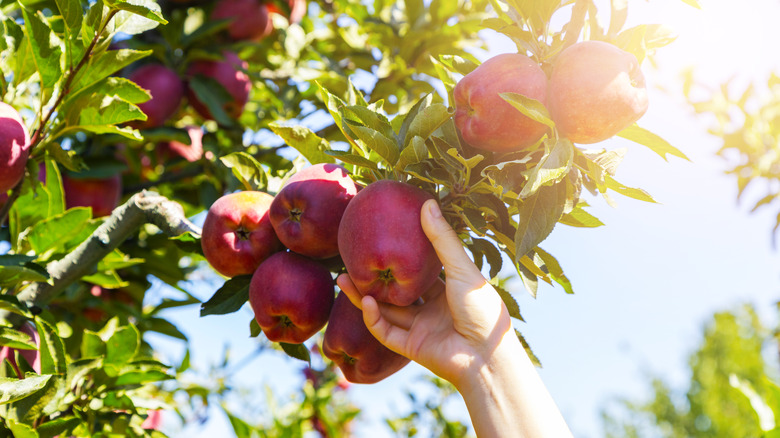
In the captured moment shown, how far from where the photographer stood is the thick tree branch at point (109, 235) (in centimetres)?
127

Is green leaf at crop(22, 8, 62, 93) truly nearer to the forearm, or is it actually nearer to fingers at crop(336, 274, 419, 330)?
fingers at crop(336, 274, 419, 330)

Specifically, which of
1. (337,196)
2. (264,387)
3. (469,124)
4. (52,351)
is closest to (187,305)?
(52,351)

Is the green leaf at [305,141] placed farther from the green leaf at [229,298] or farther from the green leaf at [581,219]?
the green leaf at [581,219]

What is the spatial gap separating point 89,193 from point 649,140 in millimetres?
1661

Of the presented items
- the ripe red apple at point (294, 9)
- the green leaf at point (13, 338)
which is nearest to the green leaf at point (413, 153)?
the green leaf at point (13, 338)

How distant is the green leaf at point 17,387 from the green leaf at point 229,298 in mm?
312

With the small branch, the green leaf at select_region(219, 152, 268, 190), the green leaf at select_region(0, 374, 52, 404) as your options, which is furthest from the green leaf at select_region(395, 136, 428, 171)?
the small branch

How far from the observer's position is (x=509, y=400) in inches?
38.4

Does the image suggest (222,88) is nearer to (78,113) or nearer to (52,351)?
(78,113)

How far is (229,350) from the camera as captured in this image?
3139 millimetres

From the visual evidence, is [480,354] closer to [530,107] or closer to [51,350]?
[530,107]

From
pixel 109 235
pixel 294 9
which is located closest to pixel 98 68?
pixel 109 235

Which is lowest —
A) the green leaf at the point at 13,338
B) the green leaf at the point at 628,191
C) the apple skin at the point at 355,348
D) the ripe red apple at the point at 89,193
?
the ripe red apple at the point at 89,193

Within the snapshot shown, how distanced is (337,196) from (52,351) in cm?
67
